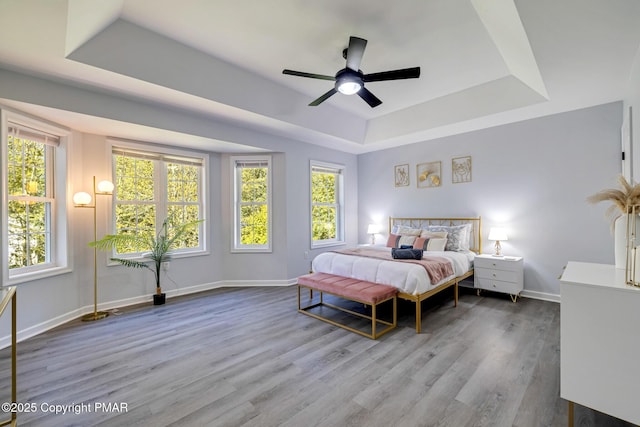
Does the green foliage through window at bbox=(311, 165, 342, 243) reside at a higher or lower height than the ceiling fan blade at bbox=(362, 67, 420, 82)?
lower

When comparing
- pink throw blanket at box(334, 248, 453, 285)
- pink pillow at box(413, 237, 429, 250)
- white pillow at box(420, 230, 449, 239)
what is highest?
white pillow at box(420, 230, 449, 239)

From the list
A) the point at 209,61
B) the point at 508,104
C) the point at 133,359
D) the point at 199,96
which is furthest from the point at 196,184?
the point at 508,104

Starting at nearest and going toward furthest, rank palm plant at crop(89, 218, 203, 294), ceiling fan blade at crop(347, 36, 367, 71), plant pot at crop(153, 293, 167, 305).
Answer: ceiling fan blade at crop(347, 36, 367, 71), palm plant at crop(89, 218, 203, 294), plant pot at crop(153, 293, 167, 305)

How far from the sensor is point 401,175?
18.8 feet

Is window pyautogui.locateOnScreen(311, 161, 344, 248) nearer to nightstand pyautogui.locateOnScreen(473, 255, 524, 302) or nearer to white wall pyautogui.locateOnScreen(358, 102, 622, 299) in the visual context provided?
white wall pyautogui.locateOnScreen(358, 102, 622, 299)

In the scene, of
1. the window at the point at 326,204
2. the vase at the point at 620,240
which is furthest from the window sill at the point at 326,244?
the vase at the point at 620,240

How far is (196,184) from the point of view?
191 inches

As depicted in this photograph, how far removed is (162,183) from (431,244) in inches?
176

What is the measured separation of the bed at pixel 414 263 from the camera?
10.4 ft

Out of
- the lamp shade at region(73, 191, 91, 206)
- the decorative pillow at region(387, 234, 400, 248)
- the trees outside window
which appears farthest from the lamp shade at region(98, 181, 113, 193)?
the decorative pillow at region(387, 234, 400, 248)

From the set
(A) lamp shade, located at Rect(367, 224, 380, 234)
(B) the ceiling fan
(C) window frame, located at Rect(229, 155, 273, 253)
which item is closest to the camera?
(B) the ceiling fan

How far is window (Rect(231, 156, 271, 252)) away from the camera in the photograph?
5141mm

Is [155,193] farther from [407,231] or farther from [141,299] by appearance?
[407,231]

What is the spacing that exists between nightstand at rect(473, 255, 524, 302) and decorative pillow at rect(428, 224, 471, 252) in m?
0.30
